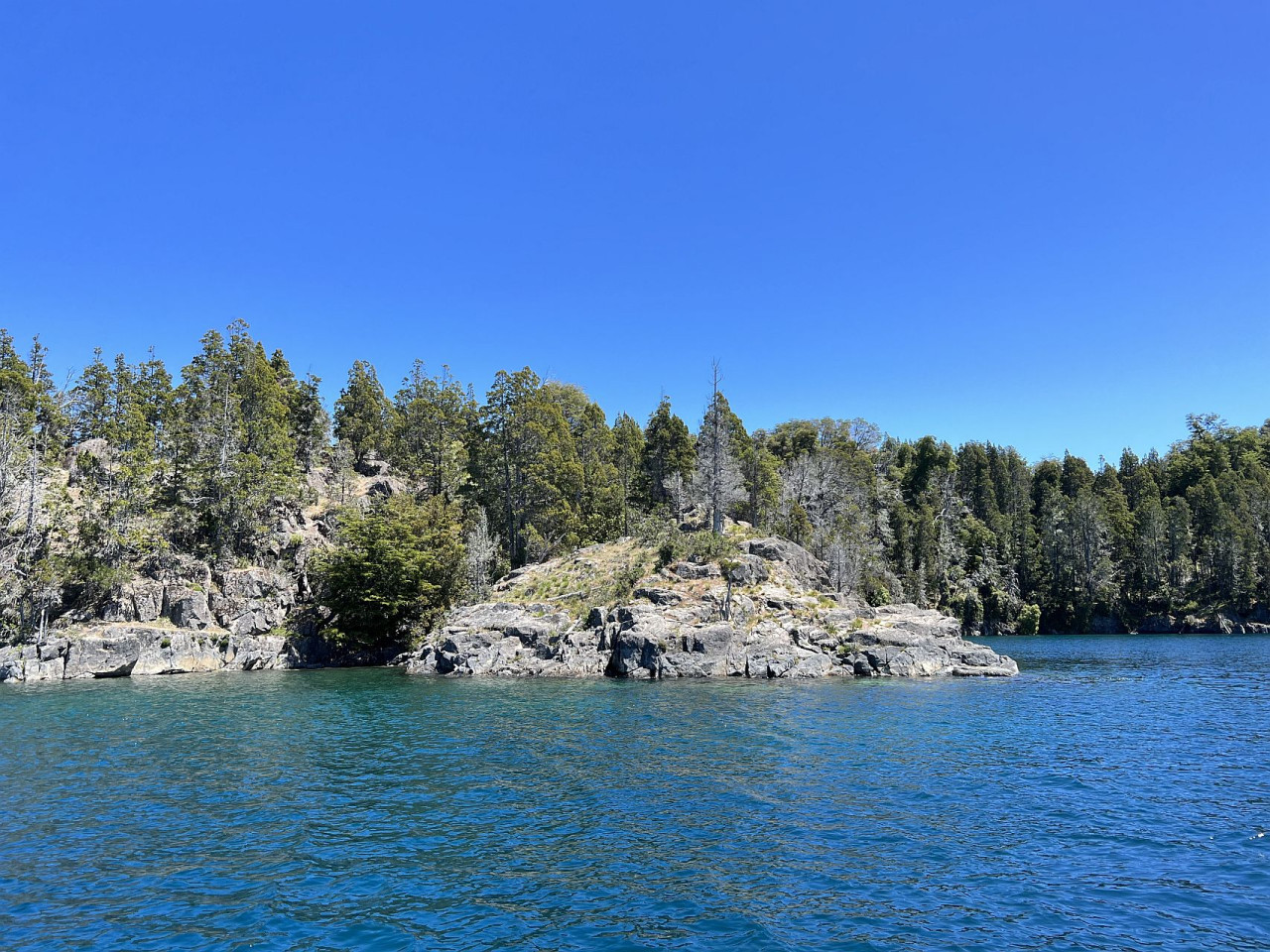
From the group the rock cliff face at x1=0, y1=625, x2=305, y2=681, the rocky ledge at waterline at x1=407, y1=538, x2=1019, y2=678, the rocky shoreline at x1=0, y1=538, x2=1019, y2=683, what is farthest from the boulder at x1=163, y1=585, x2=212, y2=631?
the rocky ledge at waterline at x1=407, y1=538, x2=1019, y2=678

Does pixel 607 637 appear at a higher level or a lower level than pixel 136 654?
higher

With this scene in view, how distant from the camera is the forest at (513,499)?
60.5 m

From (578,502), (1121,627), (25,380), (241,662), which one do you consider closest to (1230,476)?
(1121,627)

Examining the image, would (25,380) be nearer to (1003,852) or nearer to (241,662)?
(241,662)

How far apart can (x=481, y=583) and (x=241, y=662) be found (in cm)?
1928

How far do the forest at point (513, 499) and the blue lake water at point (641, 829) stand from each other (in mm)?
31319

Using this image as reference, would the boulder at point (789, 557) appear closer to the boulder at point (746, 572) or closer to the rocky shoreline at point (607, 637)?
the rocky shoreline at point (607, 637)

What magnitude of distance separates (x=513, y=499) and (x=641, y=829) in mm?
61484

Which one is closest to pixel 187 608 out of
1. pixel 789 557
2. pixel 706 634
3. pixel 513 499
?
pixel 513 499

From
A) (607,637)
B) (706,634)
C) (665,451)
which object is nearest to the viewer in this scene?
(706,634)

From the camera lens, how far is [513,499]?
251 feet

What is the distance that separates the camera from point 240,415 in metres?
78.7

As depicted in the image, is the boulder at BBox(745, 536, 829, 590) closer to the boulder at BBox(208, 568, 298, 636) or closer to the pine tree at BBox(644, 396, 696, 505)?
the pine tree at BBox(644, 396, 696, 505)

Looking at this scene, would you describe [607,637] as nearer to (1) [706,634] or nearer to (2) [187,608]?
(1) [706,634]
